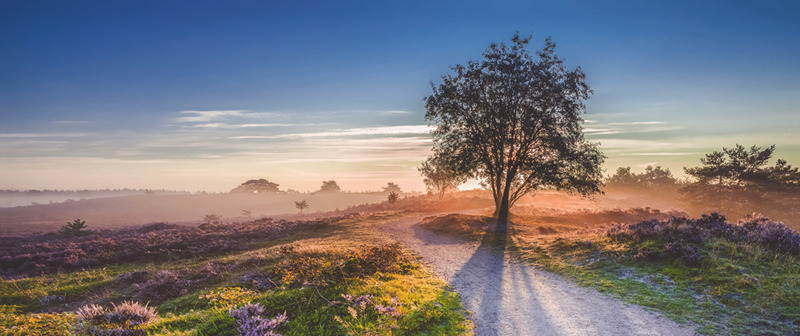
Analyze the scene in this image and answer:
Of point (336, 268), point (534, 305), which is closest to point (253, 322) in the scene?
point (336, 268)

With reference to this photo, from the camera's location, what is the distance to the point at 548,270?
11.2 m

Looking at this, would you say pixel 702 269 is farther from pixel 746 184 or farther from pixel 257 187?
pixel 257 187

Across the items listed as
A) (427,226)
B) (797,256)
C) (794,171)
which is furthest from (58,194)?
(794,171)

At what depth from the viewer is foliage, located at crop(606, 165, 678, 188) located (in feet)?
244

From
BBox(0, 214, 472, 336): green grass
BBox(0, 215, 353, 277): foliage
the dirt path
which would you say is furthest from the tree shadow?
BBox(0, 215, 353, 277): foliage

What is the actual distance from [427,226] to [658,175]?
82.1 metres

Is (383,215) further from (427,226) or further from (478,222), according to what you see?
(478,222)

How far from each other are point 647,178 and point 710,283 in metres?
88.5

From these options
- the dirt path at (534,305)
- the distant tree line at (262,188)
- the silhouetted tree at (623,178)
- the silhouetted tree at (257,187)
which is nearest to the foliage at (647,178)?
the silhouetted tree at (623,178)

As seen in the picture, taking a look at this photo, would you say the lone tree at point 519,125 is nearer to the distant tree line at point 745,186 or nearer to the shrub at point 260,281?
the shrub at point 260,281

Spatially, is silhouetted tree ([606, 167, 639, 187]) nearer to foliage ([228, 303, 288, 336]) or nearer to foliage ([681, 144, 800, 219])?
foliage ([681, 144, 800, 219])

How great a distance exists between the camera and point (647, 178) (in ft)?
252

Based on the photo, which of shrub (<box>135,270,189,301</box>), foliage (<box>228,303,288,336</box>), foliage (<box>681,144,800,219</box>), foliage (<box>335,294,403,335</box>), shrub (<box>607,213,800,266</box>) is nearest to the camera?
foliage (<box>228,303,288,336</box>)

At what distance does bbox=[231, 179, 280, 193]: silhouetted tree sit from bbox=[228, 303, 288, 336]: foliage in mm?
112838
